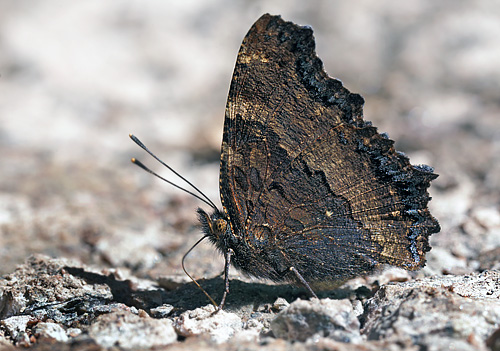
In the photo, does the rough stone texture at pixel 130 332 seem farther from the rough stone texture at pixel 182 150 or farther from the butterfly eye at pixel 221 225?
the butterfly eye at pixel 221 225

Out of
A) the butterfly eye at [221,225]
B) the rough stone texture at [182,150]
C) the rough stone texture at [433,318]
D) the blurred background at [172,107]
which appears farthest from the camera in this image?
the blurred background at [172,107]

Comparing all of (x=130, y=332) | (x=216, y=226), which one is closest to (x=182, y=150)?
(x=216, y=226)

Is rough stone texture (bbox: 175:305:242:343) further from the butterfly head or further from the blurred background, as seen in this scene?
the blurred background

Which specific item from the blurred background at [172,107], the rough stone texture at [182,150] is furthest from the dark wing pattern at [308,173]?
the blurred background at [172,107]

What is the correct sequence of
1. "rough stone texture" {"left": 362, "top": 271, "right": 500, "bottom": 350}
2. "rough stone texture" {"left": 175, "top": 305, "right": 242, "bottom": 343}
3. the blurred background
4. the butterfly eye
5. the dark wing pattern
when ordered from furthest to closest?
the blurred background, the butterfly eye, the dark wing pattern, "rough stone texture" {"left": 175, "top": 305, "right": 242, "bottom": 343}, "rough stone texture" {"left": 362, "top": 271, "right": 500, "bottom": 350}

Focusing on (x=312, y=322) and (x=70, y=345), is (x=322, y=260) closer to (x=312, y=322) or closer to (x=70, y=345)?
(x=312, y=322)

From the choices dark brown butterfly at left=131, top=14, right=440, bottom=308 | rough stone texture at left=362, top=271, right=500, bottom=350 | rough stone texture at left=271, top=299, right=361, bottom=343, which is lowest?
rough stone texture at left=271, top=299, right=361, bottom=343

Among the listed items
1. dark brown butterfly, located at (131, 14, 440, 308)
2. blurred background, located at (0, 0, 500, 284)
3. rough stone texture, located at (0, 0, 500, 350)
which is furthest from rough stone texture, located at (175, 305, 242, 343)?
blurred background, located at (0, 0, 500, 284)
